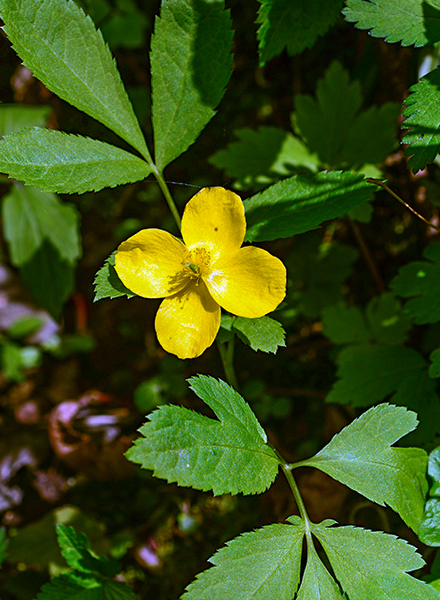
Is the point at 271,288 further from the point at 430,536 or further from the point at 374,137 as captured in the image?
the point at 374,137

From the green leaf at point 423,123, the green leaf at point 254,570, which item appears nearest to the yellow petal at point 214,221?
the green leaf at point 423,123

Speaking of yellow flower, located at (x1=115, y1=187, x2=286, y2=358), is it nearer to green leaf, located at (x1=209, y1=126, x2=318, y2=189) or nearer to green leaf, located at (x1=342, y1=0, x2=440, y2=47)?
green leaf, located at (x1=342, y1=0, x2=440, y2=47)

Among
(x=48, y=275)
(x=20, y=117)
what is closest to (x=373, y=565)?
(x=48, y=275)

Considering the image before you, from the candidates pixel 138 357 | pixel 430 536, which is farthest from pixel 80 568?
pixel 138 357

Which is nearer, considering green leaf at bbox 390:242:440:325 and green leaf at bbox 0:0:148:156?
green leaf at bbox 0:0:148:156

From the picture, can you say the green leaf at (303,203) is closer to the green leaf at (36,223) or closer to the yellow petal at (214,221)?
the yellow petal at (214,221)

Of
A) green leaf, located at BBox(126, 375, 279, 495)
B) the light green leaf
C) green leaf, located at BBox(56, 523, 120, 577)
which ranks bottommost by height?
green leaf, located at BBox(56, 523, 120, 577)

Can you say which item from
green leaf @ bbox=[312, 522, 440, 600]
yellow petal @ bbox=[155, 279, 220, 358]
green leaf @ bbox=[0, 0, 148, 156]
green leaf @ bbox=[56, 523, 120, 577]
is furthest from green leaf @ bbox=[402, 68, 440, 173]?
green leaf @ bbox=[56, 523, 120, 577]
